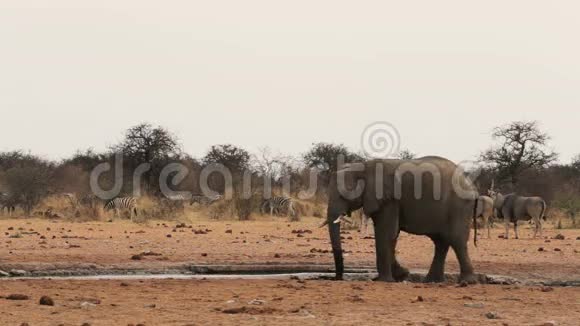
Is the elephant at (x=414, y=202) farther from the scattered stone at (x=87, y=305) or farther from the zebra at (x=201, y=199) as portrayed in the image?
the zebra at (x=201, y=199)

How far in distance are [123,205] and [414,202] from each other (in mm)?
21857

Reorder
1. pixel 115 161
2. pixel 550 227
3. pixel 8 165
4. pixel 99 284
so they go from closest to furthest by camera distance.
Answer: pixel 99 284 → pixel 550 227 → pixel 115 161 → pixel 8 165

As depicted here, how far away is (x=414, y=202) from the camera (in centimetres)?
1653

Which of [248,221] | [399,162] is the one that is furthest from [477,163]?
[399,162]

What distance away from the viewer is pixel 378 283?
15.2 meters

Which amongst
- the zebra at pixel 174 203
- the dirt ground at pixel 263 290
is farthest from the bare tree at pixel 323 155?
the dirt ground at pixel 263 290

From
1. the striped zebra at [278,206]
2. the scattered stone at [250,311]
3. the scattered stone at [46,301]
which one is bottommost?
the scattered stone at [250,311]

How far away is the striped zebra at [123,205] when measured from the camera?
3588 cm

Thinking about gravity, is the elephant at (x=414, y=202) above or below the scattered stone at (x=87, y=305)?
above

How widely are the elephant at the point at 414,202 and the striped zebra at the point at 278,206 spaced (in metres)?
22.1

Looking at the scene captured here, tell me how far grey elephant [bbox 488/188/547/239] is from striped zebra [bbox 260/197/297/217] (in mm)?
10400

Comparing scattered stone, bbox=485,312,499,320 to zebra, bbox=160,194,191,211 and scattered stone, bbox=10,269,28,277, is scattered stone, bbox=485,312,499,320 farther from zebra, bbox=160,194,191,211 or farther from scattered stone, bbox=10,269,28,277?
zebra, bbox=160,194,191,211

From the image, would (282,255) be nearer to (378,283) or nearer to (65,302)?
(378,283)

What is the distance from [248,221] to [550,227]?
1172cm
